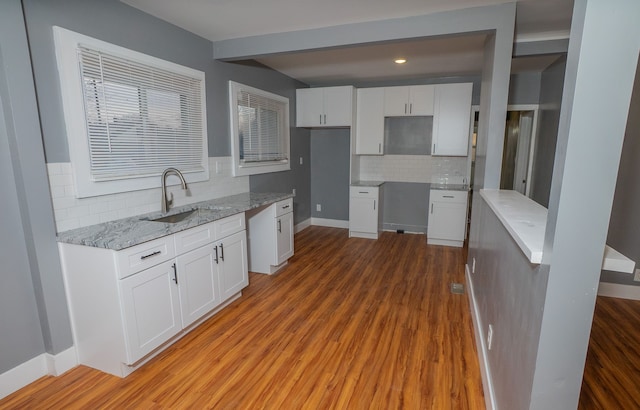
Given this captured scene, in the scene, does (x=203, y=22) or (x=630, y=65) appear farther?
(x=203, y=22)

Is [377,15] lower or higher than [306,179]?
higher

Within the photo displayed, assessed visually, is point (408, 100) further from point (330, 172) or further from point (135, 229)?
point (135, 229)

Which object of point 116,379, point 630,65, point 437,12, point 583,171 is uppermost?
point 437,12

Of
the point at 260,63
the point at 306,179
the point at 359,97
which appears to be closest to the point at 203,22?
the point at 260,63

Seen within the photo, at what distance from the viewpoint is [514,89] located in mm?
4777

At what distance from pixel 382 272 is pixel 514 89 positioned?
11.1 ft

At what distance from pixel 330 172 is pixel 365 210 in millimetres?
1089

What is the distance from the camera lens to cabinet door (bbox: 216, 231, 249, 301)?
9.18 ft

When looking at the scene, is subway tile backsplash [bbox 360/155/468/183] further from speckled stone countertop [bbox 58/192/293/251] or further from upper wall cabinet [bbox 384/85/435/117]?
speckled stone countertop [bbox 58/192/293/251]

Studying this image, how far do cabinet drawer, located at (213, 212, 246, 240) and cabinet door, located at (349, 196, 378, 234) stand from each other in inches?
96.8

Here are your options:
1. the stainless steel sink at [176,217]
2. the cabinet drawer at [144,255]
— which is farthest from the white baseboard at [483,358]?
the stainless steel sink at [176,217]

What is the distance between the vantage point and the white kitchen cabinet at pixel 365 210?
16.6ft

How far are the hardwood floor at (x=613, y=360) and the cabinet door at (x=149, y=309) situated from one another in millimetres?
2553

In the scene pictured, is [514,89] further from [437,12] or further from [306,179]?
[306,179]
